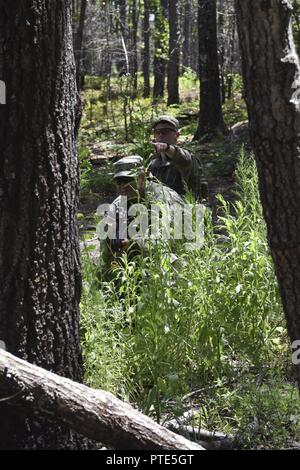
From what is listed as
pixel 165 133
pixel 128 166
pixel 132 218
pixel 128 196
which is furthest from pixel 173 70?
pixel 132 218

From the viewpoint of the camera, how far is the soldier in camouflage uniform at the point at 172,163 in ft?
19.6

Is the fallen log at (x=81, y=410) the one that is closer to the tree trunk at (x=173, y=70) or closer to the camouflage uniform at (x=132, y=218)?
the camouflage uniform at (x=132, y=218)

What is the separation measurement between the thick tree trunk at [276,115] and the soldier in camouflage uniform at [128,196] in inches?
72.8

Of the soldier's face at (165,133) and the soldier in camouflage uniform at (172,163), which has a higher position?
the soldier's face at (165,133)

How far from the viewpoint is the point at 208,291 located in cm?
453

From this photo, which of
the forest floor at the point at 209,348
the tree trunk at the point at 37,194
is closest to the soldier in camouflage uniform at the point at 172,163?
the forest floor at the point at 209,348

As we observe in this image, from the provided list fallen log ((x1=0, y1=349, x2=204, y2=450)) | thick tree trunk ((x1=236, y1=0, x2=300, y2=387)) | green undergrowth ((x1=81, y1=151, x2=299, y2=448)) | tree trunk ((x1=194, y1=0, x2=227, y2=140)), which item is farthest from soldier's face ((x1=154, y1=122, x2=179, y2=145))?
tree trunk ((x1=194, y1=0, x2=227, y2=140))

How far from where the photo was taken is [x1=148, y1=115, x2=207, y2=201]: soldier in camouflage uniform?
19.6 ft

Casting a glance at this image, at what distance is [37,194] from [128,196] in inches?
72.7

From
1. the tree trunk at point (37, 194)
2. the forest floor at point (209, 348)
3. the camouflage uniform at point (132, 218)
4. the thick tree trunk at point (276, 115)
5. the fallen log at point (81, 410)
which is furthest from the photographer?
the camouflage uniform at point (132, 218)

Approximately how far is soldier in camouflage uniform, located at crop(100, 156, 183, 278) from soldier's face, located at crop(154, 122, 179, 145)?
2.33 feet

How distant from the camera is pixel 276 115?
308 centimetres

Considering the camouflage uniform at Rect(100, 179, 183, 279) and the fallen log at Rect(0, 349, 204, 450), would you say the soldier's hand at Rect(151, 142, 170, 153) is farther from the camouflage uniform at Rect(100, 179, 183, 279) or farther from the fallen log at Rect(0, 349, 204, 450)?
the fallen log at Rect(0, 349, 204, 450)
